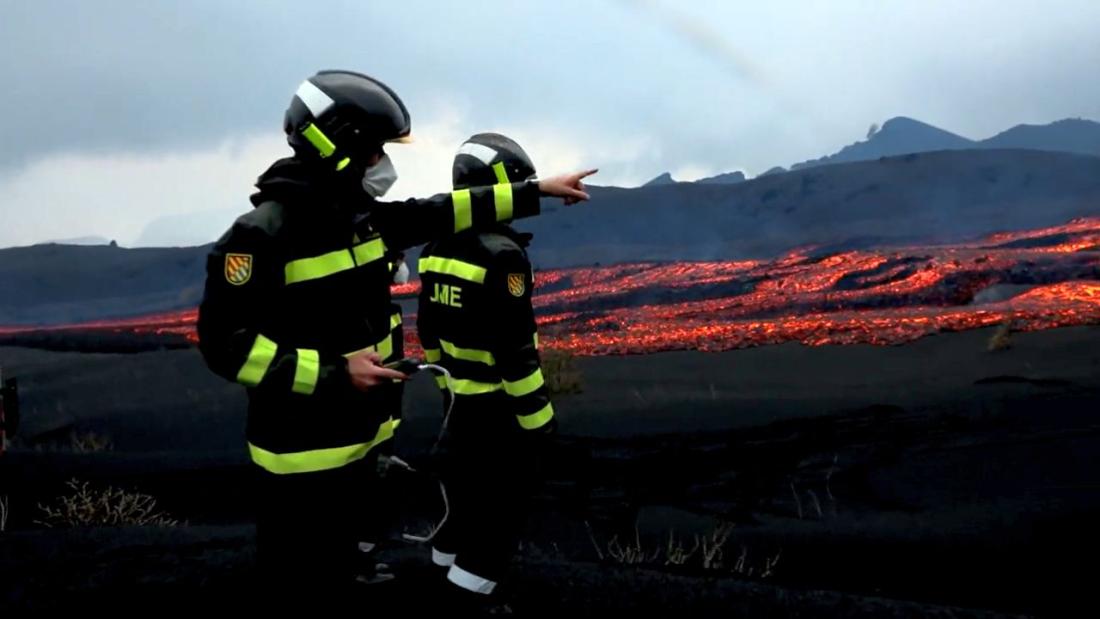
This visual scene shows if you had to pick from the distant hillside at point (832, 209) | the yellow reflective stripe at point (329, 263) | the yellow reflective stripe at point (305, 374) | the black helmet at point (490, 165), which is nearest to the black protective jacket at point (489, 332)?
the black helmet at point (490, 165)

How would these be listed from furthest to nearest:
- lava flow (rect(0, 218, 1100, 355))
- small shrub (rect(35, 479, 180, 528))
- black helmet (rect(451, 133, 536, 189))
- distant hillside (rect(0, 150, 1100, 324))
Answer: distant hillside (rect(0, 150, 1100, 324)) → lava flow (rect(0, 218, 1100, 355)) → small shrub (rect(35, 479, 180, 528)) → black helmet (rect(451, 133, 536, 189))

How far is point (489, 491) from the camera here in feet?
13.4

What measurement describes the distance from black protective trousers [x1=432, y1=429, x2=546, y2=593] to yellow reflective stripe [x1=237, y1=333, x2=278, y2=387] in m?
1.69

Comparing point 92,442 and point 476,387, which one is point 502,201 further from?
point 92,442

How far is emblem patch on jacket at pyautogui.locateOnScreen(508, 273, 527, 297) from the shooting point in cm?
399

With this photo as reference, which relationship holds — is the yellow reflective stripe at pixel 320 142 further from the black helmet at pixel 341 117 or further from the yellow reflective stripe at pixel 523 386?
the yellow reflective stripe at pixel 523 386

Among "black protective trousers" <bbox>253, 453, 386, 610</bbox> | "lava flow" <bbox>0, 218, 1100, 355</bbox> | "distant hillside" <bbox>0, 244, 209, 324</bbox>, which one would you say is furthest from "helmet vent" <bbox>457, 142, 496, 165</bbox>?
"distant hillside" <bbox>0, 244, 209, 324</bbox>

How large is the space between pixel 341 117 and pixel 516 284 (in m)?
1.36

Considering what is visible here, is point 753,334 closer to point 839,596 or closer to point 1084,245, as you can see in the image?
point 839,596

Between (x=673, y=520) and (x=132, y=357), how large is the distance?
1621 cm

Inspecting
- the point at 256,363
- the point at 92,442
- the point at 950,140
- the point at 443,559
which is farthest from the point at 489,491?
the point at 950,140

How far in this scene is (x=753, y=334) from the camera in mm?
20703

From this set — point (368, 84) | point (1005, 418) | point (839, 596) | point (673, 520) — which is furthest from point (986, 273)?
point (368, 84)

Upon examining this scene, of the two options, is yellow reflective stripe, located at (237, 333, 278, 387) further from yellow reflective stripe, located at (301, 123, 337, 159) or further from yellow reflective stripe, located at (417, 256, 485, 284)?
yellow reflective stripe, located at (417, 256, 485, 284)
